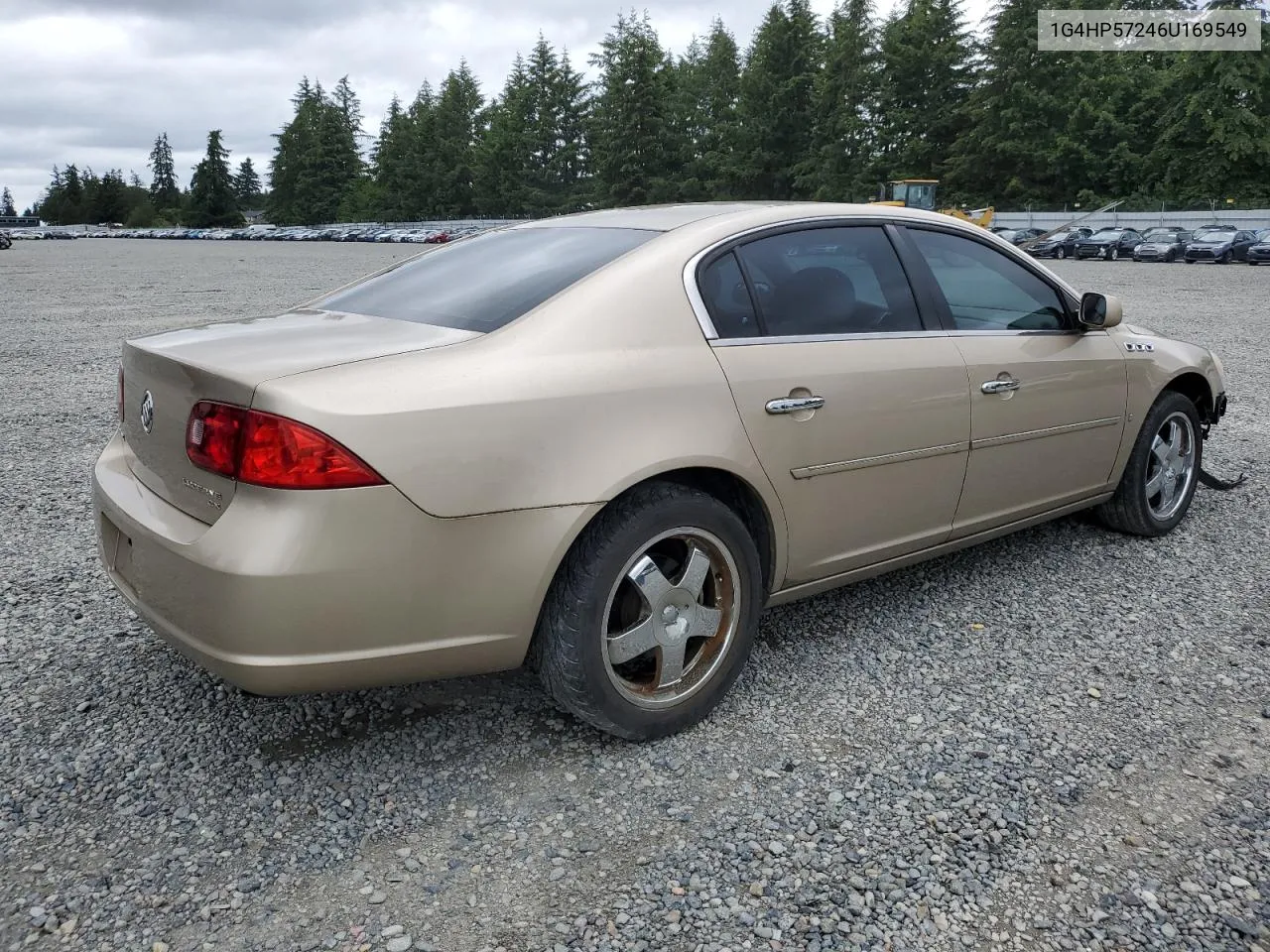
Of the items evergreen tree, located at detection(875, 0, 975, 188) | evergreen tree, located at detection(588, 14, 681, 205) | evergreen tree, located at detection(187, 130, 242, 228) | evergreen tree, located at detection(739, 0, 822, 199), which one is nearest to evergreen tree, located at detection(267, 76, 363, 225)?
evergreen tree, located at detection(187, 130, 242, 228)

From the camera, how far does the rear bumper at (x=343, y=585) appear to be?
232 centimetres

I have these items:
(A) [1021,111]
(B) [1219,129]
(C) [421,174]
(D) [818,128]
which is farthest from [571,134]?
(B) [1219,129]

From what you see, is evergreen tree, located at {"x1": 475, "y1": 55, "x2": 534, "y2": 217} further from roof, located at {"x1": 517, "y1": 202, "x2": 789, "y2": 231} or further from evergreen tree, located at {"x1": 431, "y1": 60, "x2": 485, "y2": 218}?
roof, located at {"x1": 517, "y1": 202, "x2": 789, "y2": 231}

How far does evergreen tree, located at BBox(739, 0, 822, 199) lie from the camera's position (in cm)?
7250

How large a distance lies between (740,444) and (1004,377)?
1.35 meters

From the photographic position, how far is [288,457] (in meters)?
2.31

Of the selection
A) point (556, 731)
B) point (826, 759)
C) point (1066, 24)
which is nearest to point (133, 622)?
point (556, 731)

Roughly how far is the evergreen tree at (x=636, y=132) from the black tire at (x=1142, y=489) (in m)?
74.9

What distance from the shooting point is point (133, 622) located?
12.4 feet

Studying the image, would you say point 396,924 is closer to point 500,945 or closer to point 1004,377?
point 500,945

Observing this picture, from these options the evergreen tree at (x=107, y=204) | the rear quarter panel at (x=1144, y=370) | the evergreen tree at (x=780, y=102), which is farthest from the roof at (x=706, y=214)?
the evergreen tree at (x=107, y=204)

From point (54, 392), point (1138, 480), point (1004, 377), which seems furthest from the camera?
point (54, 392)

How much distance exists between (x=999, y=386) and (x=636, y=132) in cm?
8031

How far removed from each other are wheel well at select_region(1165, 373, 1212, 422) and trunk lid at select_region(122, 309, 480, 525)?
3632 mm
